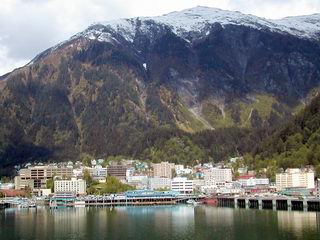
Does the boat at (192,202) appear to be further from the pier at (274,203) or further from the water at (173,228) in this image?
the water at (173,228)

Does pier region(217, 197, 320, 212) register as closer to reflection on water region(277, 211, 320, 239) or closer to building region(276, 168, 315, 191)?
building region(276, 168, 315, 191)

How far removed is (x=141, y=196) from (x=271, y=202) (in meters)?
47.6

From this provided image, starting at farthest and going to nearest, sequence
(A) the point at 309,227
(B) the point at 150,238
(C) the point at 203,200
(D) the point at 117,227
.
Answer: (C) the point at 203,200 < (D) the point at 117,227 < (A) the point at 309,227 < (B) the point at 150,238

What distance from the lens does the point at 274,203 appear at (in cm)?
15588

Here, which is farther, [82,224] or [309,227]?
[82,224]

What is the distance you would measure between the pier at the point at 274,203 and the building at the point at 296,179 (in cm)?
1490

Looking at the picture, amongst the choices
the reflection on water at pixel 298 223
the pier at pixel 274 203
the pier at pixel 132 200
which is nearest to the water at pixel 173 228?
the reflection on water at pixel 298 223

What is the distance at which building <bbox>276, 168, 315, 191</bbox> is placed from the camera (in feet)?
583

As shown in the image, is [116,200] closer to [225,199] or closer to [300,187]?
[225,199]

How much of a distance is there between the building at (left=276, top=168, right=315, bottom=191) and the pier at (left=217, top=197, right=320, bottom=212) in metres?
14.9

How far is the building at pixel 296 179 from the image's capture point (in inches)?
6993

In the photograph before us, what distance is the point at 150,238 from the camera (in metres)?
90.0

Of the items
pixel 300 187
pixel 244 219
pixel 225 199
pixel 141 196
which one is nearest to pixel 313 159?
pixel 300 187

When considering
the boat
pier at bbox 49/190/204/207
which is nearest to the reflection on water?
the boat
